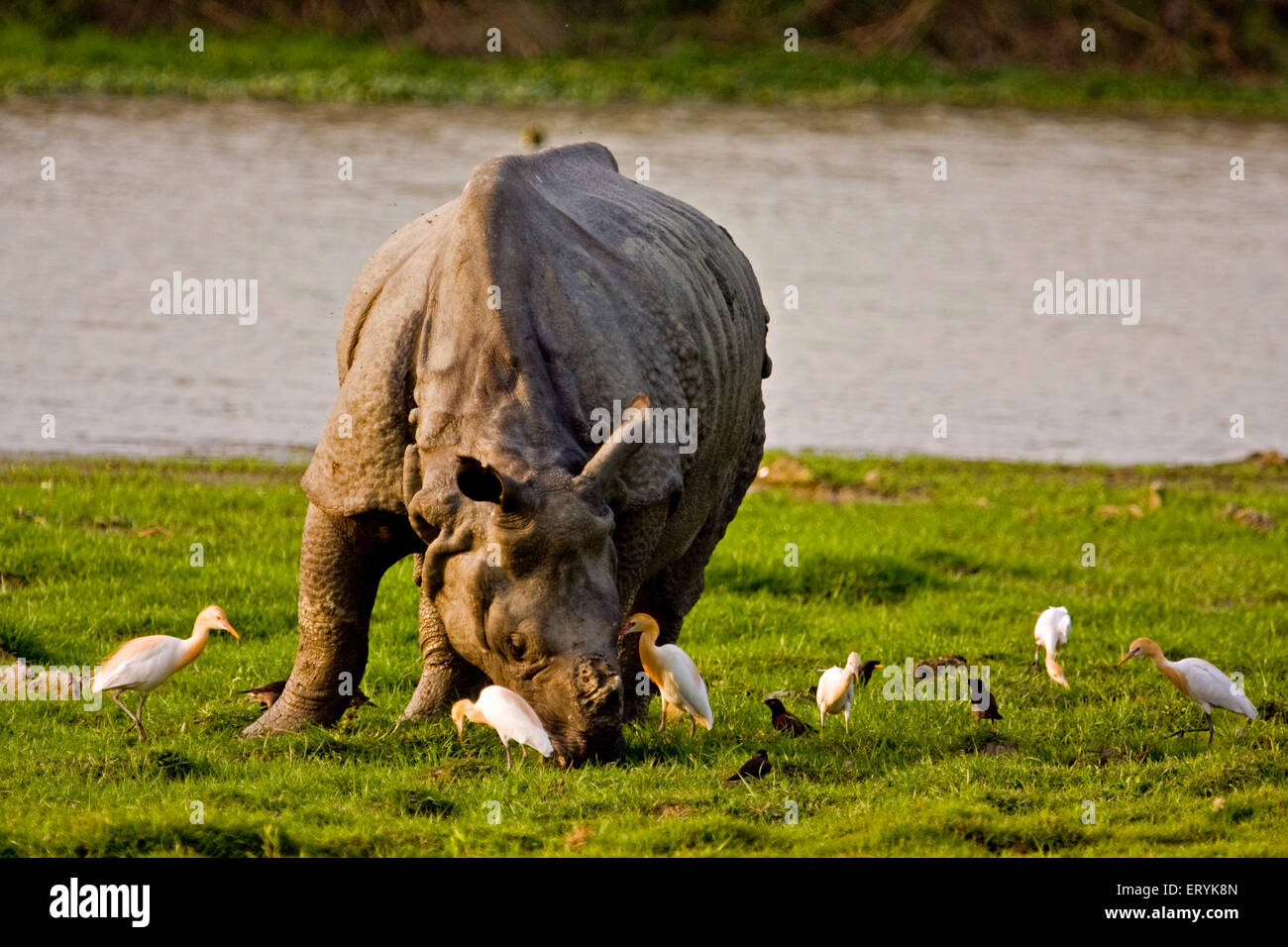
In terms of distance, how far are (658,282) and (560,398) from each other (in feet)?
3.57

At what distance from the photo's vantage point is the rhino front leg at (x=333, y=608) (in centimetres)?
802

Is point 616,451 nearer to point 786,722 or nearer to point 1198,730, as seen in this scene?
point 786,722

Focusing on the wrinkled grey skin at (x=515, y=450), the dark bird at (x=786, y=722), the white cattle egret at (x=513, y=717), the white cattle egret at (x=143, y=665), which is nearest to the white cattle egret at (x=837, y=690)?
the dark bird at (x=786, y=722)

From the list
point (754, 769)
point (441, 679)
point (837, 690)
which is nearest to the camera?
point (754, 769)

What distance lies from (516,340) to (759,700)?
3.00 m

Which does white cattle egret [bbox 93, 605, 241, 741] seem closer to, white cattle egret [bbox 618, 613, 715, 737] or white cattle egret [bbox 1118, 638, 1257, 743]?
white cattle egret [bbox 618, 613, 715, 737]

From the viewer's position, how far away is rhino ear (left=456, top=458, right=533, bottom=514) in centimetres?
698

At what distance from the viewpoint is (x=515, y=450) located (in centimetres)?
714

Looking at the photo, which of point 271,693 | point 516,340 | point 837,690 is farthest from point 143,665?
point 837,690

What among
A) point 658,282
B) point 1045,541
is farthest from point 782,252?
point 658,282

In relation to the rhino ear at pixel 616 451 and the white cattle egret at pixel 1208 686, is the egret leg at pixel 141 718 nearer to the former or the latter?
the rhino ear at pixel 616 451

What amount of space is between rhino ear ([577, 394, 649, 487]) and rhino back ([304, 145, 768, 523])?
5.8 inches
